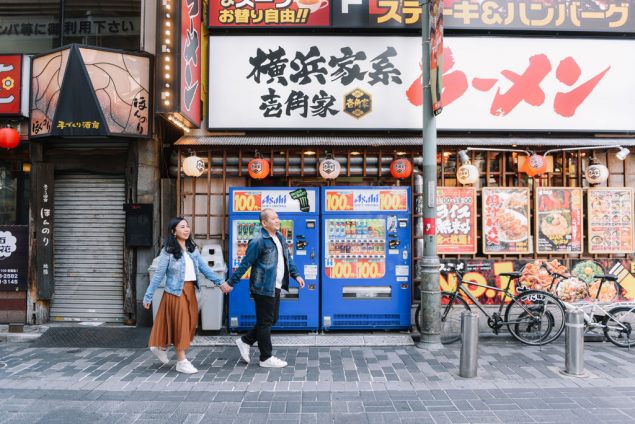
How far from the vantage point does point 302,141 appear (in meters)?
8.12

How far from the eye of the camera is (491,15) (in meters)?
8.41

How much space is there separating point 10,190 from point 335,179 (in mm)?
7004

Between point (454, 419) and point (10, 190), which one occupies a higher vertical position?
point (10, 190)

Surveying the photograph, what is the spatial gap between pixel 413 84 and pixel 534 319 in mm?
5069

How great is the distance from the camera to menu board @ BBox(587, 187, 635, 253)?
8250 millimetres

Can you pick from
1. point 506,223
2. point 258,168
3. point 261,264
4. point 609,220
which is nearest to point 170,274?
point 261,264

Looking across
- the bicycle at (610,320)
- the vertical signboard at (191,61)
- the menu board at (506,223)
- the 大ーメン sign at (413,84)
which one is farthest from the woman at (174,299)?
the bicycle at (610,320)

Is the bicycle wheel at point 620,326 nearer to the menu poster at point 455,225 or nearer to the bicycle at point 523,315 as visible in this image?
the bicycle at point 523,315

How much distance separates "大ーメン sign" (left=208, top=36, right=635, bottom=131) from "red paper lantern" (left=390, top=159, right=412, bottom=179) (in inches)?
30.8

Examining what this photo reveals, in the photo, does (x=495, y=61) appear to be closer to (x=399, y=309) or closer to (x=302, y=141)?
(x=302, y=141)

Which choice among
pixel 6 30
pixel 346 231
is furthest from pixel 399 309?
pixel 6 30

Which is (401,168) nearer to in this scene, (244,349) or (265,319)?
(265,319)

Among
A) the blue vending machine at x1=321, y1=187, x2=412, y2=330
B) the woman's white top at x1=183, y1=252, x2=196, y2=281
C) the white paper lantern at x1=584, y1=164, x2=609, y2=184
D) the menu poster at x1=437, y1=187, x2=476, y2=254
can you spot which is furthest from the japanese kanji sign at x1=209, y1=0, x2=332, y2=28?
the white paper lantern at x1=584, y1=164, x2=609, y2=184

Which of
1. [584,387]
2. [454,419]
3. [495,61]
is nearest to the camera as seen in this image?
[454,419]
